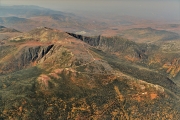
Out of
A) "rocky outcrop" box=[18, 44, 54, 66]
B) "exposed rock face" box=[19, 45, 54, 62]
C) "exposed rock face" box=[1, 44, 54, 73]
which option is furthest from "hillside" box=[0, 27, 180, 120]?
"exposed rock face" box=[1, 44, 54, 73]

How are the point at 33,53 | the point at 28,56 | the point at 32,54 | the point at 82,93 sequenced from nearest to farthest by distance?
1. the point at 82,93
2. the point at 28,56
3. the point at 32,54
4. the point at 33,53

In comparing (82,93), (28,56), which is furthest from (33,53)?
(82,93)

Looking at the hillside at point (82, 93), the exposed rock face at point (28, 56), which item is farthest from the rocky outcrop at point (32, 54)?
the hillside at point (82, 93)

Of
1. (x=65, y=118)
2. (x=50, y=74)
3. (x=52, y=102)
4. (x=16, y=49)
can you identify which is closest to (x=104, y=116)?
(x=65, y=118)

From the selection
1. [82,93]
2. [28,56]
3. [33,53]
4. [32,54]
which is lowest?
[82,93]

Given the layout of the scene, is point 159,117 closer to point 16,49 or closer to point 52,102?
point 52,102

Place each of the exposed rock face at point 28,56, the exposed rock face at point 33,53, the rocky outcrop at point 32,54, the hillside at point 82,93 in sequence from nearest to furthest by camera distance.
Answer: the hillside at point 82,93 → the exposed rock face at point 28,56 → the rocky outcrop at point 32,54 → the exposed rock face at point 33,53

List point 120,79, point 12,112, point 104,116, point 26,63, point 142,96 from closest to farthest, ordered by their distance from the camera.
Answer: point 12,112 → point 104,116 → point 142,96 → point 120,79 → point 26,63

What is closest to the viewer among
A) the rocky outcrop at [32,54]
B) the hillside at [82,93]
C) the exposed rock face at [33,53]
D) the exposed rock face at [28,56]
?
the hillside at [82,93]

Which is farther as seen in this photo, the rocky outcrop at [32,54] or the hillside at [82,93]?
the rocky outcrop at [32,54]

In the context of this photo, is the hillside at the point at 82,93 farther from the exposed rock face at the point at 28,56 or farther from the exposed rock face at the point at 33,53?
the exposed rock face at the point at 28,56

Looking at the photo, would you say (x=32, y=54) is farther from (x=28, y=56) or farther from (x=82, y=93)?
(x=82, y=93)
